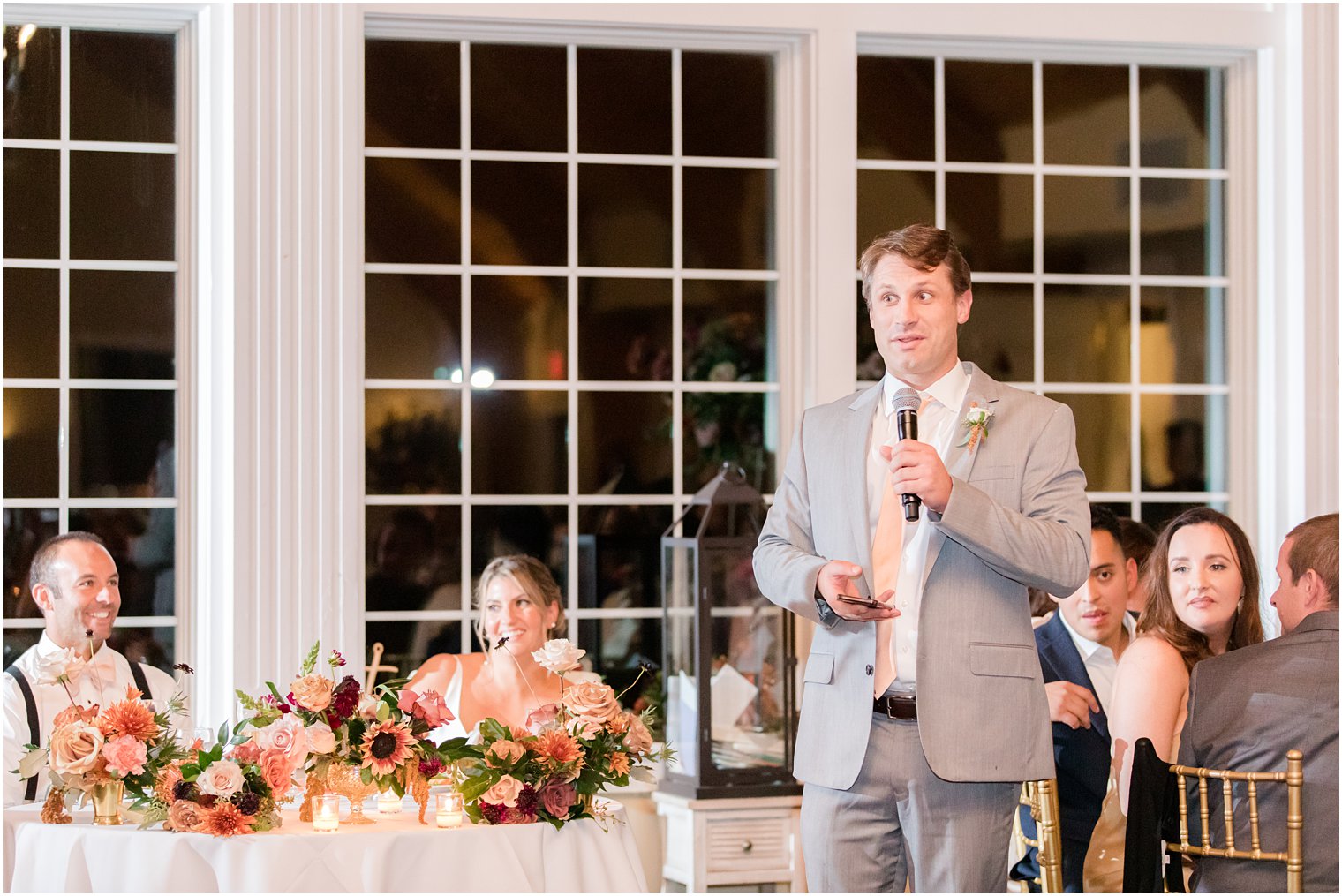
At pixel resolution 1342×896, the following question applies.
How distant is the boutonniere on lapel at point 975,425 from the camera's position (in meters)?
2.65

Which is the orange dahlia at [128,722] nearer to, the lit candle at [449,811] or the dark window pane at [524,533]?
the lit candle at [449,811]

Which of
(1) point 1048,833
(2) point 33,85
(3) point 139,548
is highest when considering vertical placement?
(2) point 33,85

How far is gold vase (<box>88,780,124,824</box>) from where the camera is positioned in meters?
2.83

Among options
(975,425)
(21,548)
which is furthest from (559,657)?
(21,548)

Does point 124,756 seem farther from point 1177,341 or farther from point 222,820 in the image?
point 1177,341

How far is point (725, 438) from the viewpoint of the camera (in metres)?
4.57

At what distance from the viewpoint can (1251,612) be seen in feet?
11.1

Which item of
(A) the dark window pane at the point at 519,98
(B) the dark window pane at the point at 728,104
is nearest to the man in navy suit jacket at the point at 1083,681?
(B) the dark window pane at the point at 728,104

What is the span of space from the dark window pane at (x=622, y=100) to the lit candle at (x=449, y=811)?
7.83 ft

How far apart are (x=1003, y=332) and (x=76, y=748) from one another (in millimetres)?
3144

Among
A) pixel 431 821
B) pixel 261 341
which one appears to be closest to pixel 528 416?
pixel 261 341

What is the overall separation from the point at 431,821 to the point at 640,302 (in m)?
2.12

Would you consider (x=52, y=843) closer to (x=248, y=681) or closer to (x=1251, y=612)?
(x=248, y=681)

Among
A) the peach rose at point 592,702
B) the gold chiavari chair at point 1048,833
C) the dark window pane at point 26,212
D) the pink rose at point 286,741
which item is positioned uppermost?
the dark window pane at point 26,212
